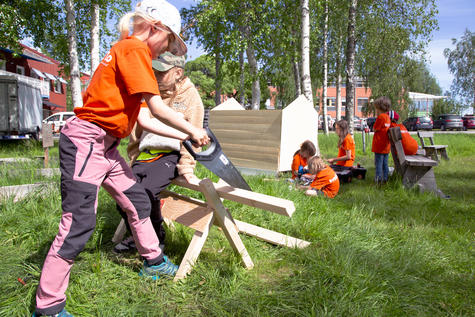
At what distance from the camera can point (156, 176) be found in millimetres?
2574

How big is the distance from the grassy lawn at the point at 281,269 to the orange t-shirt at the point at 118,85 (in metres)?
1.13

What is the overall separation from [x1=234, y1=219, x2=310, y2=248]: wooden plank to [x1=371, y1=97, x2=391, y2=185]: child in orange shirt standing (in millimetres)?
3514

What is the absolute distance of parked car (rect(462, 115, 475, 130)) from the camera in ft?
100

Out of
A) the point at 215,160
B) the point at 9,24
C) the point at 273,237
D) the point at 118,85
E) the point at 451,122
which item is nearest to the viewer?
the point at 118,85

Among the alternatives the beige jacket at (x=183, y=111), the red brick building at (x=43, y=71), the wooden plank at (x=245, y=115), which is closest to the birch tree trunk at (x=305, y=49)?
the wooden plank at (x=245, y=115)

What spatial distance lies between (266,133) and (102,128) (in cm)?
522

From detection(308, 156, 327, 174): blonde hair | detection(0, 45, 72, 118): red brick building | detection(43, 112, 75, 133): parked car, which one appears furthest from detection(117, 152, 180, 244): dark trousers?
detection(0, 45, 72, 118): red brick building

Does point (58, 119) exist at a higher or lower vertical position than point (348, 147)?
higher

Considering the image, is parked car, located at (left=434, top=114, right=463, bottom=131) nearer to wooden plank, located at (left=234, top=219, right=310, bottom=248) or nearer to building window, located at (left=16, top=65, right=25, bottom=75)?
wooden plank, located at (left=234, top=219, right=310, bottom=248)

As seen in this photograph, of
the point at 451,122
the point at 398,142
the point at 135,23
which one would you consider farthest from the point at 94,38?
the point at 451,122

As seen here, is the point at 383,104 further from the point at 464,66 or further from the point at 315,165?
the point at 464,66

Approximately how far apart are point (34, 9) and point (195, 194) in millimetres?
12144

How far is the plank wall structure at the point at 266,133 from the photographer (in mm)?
6766

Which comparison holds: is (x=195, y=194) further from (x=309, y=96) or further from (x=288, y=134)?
(x=309, y=96)
